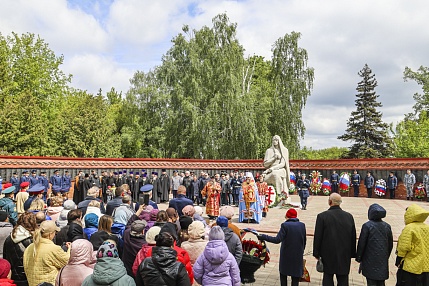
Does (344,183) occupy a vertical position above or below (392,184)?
below

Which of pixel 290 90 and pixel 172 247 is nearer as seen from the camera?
pixel 172 247

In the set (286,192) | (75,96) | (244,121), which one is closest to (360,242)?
(286,192)

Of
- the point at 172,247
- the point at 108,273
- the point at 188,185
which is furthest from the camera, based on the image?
the point at 188,185

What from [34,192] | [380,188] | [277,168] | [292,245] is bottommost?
[380,188]

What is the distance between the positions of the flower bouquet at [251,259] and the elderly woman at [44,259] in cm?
272

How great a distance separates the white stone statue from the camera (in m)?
17.9

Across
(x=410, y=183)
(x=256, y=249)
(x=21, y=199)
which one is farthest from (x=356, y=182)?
(x=21, y=199)

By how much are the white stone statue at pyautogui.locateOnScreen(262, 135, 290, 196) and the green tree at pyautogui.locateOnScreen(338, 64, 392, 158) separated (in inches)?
1072

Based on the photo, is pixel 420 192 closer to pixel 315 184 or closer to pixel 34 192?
pixel 315 184

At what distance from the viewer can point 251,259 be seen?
591 centimetres

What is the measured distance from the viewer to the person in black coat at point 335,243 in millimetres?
5945

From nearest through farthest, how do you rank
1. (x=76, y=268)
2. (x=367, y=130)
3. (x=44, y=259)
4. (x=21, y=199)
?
(x=76, y=268) → (x=44, y=259) → (x=21, y=199) → (x=367, y=130)

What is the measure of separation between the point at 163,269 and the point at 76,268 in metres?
1.00

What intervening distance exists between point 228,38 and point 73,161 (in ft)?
59.0
